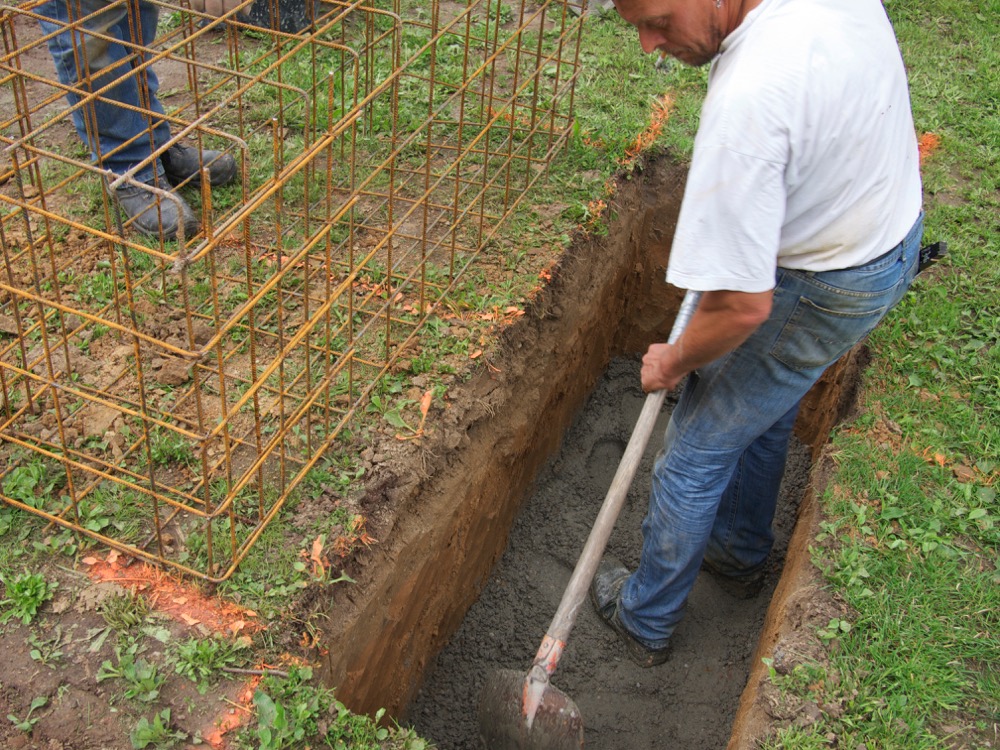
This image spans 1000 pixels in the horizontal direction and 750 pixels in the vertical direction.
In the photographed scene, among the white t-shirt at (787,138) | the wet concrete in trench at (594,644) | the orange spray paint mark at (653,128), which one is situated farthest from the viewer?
the orange spray paint mark at (653,128)

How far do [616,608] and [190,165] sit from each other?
2815mm

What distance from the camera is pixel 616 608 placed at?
13.1 feet

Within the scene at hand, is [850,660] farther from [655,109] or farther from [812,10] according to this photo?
[655,109]

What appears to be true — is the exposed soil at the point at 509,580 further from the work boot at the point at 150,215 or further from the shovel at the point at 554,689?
the work boot at the point at 150,215

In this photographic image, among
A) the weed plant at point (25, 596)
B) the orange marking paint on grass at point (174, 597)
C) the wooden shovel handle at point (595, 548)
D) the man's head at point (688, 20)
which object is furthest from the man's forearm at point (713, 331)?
the weed plant at point (25, 596)

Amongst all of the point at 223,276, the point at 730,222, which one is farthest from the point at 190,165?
the point at 730,222

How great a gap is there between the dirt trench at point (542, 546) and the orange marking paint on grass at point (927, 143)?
1413 millimetres

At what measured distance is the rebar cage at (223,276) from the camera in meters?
2.81

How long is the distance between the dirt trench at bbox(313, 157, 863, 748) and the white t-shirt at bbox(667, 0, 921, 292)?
132 cm

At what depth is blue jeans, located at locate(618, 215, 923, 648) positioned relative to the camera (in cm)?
281

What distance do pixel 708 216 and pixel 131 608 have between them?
196 centimetres

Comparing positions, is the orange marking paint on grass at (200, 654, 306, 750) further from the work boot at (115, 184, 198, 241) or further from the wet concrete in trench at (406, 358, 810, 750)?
the work boot at (115, 184, 198, 241)

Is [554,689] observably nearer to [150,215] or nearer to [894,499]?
[894,499]

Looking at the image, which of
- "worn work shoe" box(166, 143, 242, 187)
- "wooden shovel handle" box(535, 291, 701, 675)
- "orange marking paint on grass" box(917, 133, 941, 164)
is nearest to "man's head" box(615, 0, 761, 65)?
"wooden shovel handle" box(535, 291, 701, 675)
